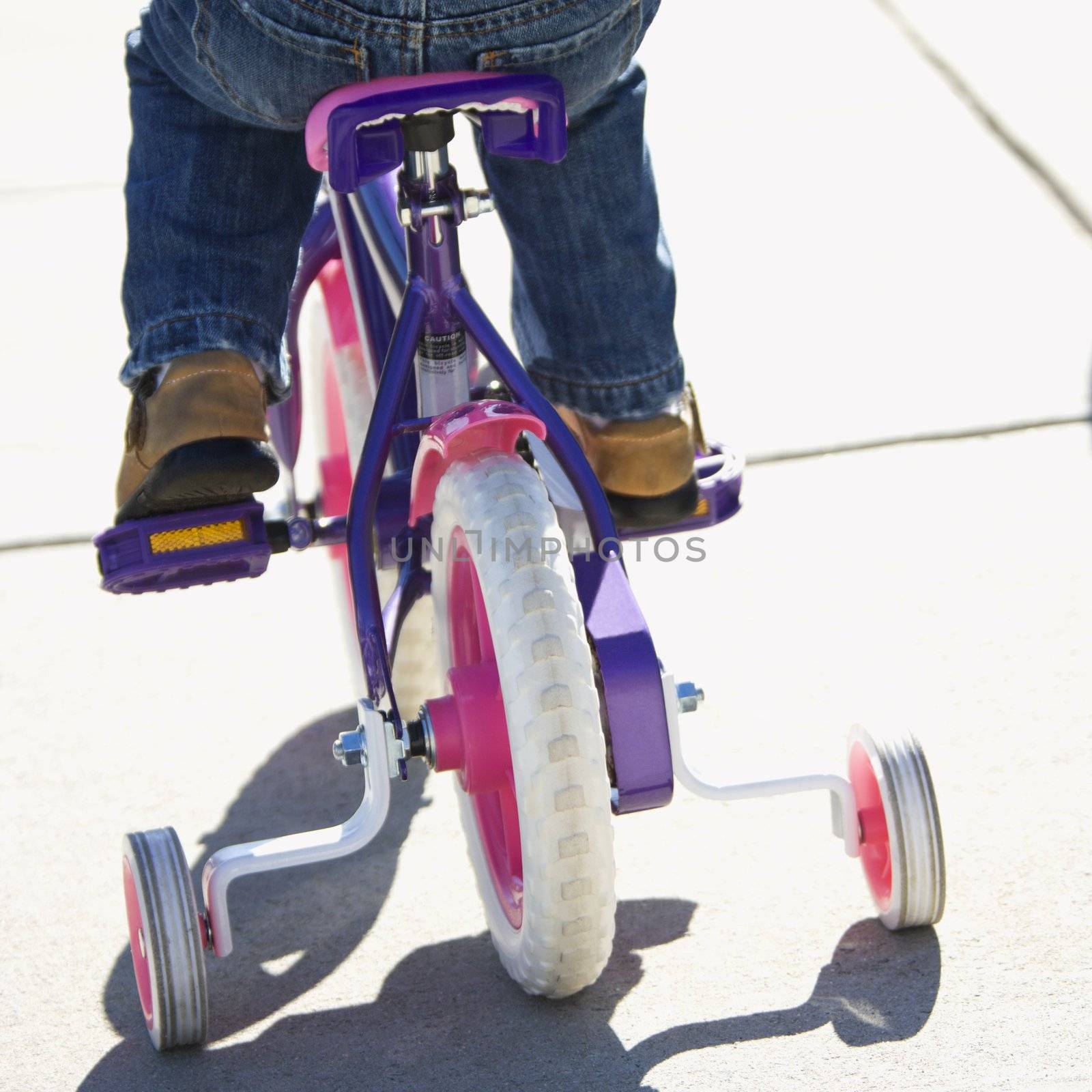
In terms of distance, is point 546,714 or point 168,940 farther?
point 168,940

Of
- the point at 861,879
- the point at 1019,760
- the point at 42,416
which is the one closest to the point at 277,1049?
the point at 861,879

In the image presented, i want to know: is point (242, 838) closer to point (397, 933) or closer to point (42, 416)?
point (397, 933)

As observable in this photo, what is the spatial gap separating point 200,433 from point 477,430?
390mm

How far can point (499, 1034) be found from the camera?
6.55 feet

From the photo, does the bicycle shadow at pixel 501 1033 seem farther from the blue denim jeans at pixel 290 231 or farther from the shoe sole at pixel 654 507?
the blue denim jeans at pixel 290 231

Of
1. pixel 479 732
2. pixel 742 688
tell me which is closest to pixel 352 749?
pixel 479 732

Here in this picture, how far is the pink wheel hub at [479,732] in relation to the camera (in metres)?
1.91

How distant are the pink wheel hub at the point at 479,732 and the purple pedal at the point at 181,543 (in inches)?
13.0

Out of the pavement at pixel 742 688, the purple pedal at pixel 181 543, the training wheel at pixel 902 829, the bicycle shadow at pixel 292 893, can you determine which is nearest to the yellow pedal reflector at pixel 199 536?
the purple pedal at pixel 181 543

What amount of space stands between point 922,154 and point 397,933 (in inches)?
120

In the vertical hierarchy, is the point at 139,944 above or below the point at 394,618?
below

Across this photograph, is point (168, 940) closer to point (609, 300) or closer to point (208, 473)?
point (208, 473)

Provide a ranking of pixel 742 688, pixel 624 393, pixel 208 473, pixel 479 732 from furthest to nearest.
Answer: pixel 742 688, pixel 624 393, pixel 208 473, pixel 479 732

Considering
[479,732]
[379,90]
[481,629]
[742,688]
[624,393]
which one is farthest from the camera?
[742,688]
